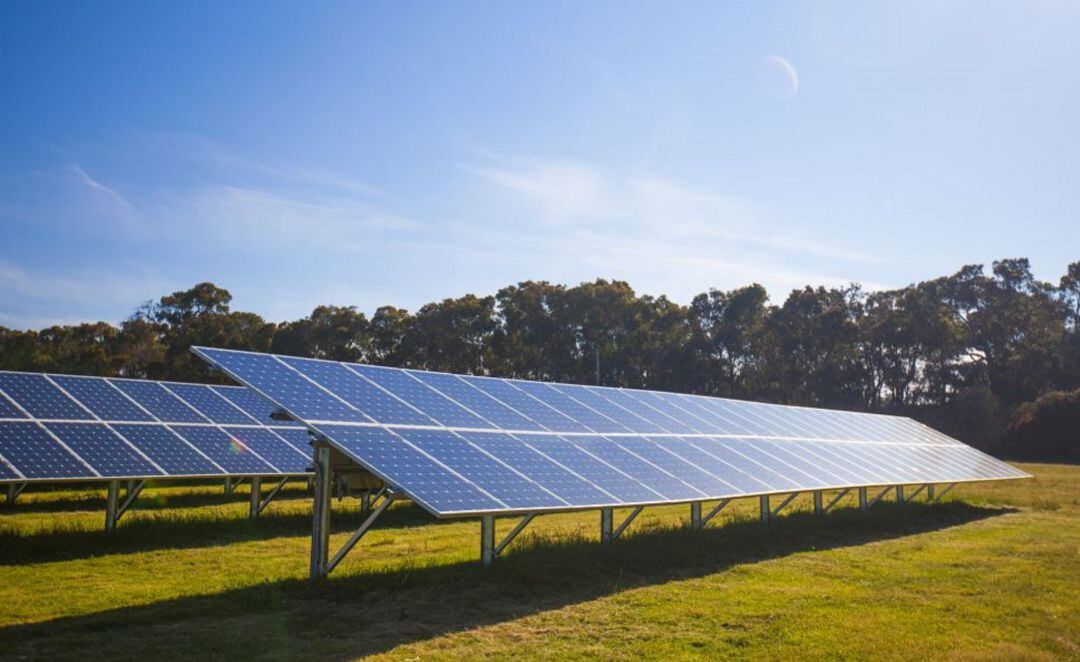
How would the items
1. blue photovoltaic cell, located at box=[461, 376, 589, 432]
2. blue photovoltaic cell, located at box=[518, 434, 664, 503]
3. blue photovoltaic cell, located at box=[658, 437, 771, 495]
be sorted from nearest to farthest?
blue photovoltaic cell, located at box=[518, 434, 664, 503]
blue photovoltaic cell, located at box=[658, 437, 771, 495]
blue photovoltaic cell, located at box=[461, 376, 589, 432]

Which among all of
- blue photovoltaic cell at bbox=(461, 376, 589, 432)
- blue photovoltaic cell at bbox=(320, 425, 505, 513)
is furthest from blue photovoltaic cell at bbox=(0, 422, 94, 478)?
blue photovoltaic cell at bbox=(461, 376, 589, 432)

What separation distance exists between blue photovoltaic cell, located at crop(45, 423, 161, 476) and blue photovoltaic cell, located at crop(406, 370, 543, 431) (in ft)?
21.2

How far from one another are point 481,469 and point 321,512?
2.55 metres

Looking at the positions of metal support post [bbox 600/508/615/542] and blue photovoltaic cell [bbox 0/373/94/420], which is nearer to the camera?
metal support post [bbox 600/508/615/542]

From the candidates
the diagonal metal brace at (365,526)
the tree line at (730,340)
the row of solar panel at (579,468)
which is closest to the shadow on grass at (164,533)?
the diagonal metal brace at (365,526)

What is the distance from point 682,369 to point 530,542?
62.9 m

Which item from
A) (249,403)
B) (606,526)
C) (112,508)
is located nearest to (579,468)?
(606,526)

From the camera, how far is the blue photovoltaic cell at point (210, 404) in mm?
24469

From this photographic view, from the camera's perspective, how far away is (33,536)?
15906 millimetres

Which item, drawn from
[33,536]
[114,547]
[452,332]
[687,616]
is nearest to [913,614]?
[687,616]

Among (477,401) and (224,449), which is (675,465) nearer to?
(477,401)

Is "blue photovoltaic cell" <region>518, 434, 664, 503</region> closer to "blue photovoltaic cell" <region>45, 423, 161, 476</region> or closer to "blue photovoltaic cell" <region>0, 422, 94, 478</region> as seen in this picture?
"blue photovoltaic cell" <region>45, 423, 161, 476</region>

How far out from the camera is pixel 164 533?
17.5 metres

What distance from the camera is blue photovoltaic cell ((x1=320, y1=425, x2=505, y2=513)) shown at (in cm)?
1110
